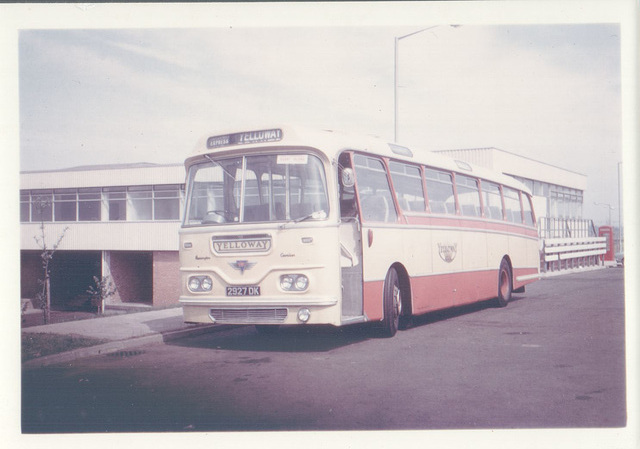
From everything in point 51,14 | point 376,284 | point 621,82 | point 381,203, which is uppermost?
point 51,14

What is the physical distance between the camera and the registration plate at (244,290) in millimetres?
9336

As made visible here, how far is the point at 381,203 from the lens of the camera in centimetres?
1068

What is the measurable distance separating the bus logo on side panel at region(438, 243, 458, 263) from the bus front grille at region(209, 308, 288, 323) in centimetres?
419

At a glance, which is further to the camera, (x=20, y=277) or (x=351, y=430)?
(x=20, y=277)

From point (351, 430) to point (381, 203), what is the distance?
5.17 meters

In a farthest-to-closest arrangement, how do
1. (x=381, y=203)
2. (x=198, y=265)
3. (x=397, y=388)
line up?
(x=381, y=203)
(x=198, y=265)
(x=397, y=388)

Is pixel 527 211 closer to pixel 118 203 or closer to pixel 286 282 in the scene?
pixel 286 282

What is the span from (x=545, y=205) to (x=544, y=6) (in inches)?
1518

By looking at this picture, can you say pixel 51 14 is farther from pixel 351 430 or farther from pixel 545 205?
pixel 545 205

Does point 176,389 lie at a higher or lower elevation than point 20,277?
lower

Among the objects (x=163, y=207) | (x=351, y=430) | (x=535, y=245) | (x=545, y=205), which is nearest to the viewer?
(x=351, y=430)

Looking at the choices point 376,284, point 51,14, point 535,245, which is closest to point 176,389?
point 376,284

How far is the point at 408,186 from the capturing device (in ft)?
38.3

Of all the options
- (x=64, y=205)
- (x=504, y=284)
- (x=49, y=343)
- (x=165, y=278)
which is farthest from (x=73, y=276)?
(x=49, y=343)
